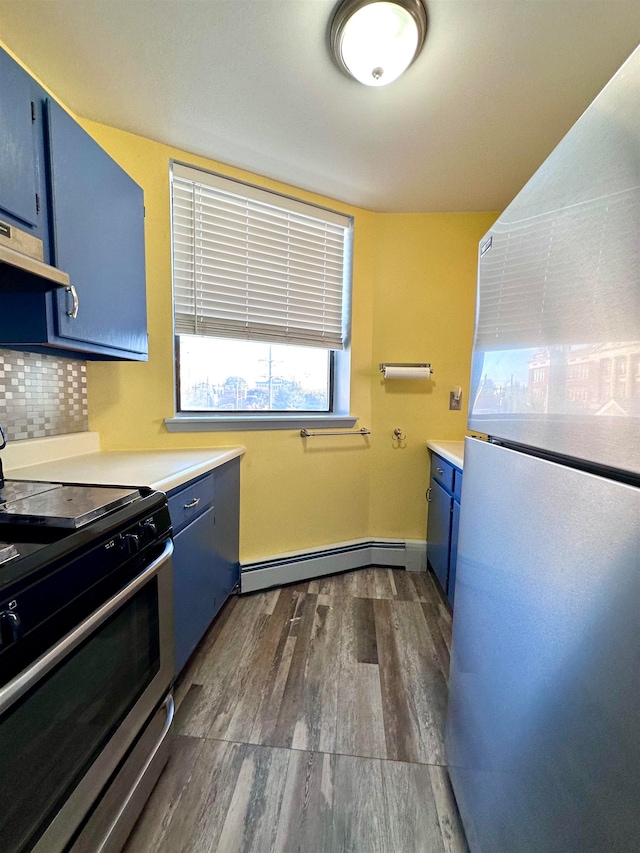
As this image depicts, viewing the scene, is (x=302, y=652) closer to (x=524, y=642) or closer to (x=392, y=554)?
(x=392, y=554)

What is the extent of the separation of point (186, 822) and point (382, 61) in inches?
98.1

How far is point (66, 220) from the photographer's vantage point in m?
1.17

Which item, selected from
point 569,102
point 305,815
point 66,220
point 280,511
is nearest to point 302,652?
point 305,815

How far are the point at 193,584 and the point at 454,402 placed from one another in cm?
194

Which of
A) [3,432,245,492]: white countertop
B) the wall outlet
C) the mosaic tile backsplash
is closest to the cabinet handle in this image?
the mosaic tile backsplash

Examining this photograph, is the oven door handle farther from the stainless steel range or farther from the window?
the window

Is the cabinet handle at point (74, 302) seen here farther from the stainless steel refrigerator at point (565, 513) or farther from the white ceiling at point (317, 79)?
the stainless steel refrigerator at point (565, 513)

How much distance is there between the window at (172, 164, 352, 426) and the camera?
6.32 ft

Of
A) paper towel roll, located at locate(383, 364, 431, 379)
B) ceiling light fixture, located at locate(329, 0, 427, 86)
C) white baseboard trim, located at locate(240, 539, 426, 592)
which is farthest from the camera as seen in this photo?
paper towel roll, located at locate(383, 364, 431, 379)

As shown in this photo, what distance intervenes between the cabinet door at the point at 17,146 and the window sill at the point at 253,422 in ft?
3.44

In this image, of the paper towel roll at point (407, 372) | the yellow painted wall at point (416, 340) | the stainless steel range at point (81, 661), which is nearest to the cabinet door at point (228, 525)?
the stainless steel range at point (81, 661)

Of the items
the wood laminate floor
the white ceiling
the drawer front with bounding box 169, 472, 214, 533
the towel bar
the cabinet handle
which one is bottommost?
the wood laminate floor

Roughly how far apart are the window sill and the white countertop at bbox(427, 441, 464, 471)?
54 centimetres

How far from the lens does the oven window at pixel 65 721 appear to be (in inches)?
23.6
